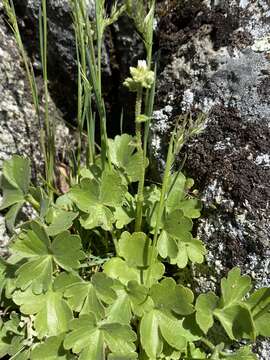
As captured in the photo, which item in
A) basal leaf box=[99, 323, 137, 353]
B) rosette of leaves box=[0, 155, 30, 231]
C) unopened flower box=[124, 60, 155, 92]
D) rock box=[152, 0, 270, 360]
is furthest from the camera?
rosette of leaves box=[0, 155, 30, 231]

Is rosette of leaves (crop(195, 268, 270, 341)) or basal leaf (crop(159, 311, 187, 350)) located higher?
rosette of leaves (crop(195, 268, 270, 341))

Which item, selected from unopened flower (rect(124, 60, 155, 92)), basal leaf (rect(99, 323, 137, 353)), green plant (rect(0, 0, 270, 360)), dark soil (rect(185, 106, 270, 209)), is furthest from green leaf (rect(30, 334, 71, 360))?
unopened flower (rect(124, 60, 155, 92))

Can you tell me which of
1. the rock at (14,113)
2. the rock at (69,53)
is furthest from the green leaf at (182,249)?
the rock at (69,53)

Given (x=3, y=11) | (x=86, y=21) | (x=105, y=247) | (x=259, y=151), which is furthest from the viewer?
(x=3, y=11)

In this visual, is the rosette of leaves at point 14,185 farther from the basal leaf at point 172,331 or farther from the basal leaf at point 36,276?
the basal leaf at point 172,331

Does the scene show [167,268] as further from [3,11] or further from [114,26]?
[3,11]

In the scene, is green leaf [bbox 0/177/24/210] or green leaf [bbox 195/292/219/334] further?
green leaf [bbox 0/177/24/210]

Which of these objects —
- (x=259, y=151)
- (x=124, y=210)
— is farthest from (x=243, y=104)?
(x=124, y=210)

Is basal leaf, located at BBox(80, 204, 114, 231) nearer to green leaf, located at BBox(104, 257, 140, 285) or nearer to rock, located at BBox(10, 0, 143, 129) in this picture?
green leaf, located at BBox(104, 257, 140, 285)
